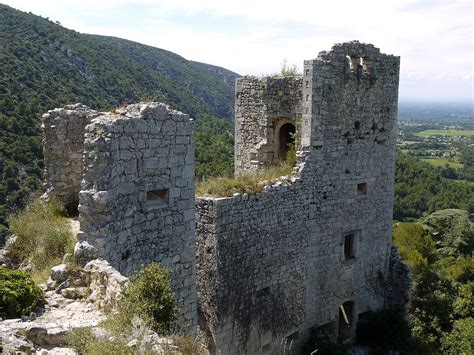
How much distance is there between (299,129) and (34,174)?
1308 centimetres

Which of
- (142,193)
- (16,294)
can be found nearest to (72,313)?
(16,294)

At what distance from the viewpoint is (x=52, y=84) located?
3166 cm

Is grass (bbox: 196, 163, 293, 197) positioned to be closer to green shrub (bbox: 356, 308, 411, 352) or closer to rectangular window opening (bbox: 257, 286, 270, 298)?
rectangular window opening (bbox: 257, 286, 270, 298)

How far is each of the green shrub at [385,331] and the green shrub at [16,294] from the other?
1070cm

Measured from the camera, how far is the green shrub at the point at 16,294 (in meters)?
5.30

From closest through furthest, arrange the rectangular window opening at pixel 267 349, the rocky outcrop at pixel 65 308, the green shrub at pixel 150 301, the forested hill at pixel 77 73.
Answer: the rocky outcrop at pixel 65 308
the green shrub at pixel 150 301
the rectangular window opening at pixel 267 349
the forested hill at pixel 77 73

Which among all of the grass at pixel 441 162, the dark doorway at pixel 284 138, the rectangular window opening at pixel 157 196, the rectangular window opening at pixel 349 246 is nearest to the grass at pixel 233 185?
the dark doorway at pixel 284 138

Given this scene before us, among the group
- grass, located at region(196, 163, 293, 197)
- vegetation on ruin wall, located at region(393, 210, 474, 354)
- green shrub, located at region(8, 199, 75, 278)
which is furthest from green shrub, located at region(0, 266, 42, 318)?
vegetation on ruin wall, located at region(393, 210, 474, 354)

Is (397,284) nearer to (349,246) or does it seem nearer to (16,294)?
(349,246)

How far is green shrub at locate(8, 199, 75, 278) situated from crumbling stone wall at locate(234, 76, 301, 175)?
6330 mm

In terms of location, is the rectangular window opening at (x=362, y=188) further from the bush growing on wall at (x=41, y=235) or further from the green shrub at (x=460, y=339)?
the bush growing on wall at (x=41, y=235)

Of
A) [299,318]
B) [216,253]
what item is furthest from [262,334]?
[216,253]

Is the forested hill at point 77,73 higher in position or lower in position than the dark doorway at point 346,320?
higher

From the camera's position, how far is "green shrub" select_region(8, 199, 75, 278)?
284 inches
